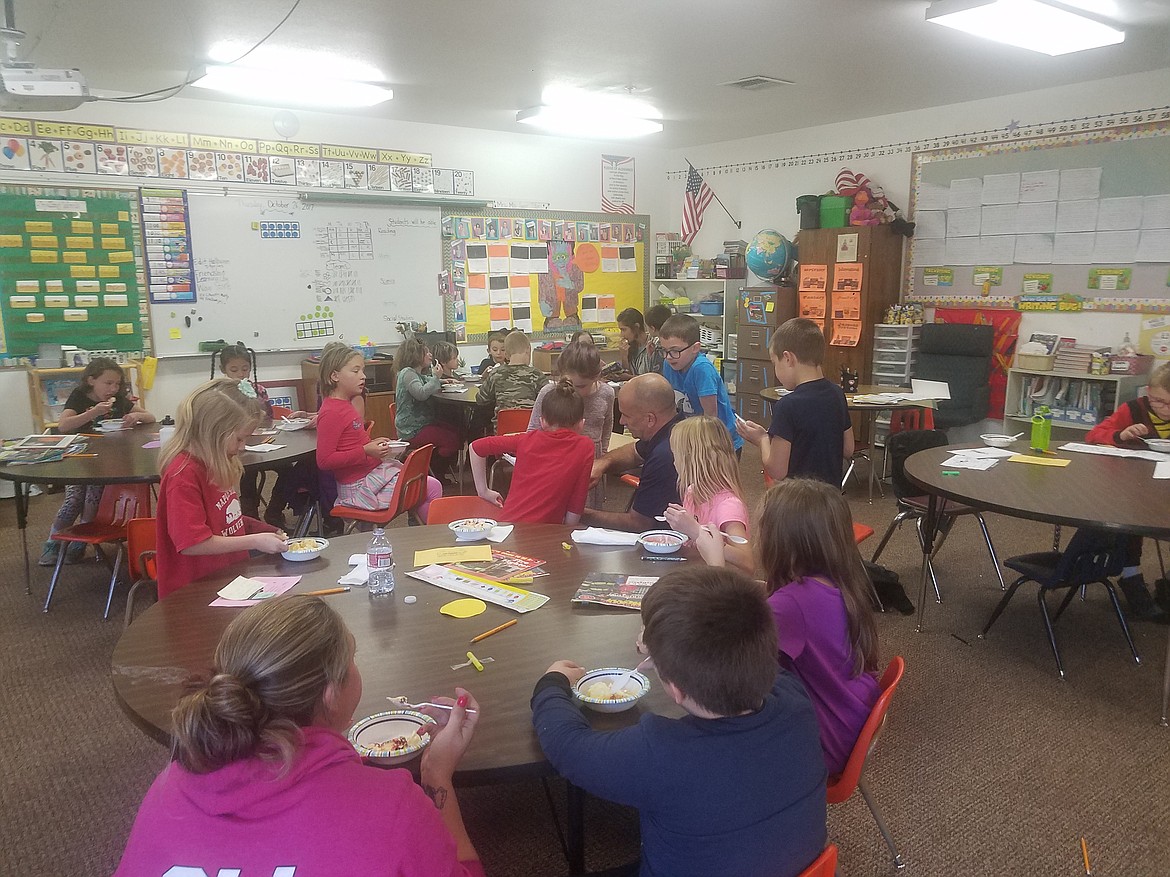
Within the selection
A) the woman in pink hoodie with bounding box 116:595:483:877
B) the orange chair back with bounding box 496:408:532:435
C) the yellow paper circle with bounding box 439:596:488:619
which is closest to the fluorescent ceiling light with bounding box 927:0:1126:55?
the orange chair back with bounding box 496:408:532:435

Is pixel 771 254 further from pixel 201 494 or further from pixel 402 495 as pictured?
pixel 201 494

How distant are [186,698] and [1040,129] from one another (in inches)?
290

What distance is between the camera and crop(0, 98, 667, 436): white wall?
6.12 meters

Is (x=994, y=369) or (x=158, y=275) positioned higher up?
(x=158, y=275)

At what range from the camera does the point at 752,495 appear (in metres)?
6.07

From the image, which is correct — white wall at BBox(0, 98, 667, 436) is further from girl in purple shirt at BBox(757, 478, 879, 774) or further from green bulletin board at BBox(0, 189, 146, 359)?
girl in purple shirt at BBox(757, 478, 879, 774)

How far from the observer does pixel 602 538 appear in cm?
255

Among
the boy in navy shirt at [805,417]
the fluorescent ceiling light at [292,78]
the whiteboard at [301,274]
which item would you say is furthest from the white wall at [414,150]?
the boy in navy shirt at [805,417]

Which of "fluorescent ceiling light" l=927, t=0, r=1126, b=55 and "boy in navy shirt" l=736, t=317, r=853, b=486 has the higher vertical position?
"fluorescent ceiling light" l=927, t=0, r=1126, b=55

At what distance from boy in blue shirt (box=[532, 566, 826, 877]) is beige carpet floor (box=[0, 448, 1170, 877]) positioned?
1100mm

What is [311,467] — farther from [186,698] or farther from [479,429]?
[186,698]

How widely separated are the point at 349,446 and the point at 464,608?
81.9 inches

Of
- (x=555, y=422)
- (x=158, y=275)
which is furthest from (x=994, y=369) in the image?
(x=158, y=275)

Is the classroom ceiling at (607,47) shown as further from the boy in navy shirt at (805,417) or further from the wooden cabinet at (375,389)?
the wooden cabinet at (375,389)
